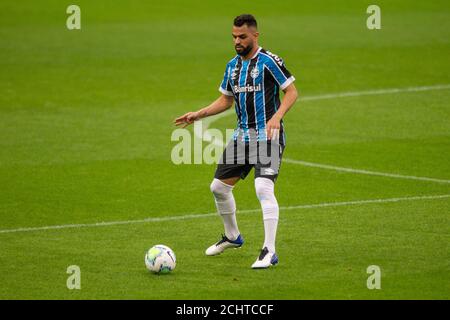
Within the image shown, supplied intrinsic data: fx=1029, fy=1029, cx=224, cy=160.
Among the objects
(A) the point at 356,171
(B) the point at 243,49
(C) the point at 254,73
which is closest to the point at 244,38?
(B) the point at 243,49

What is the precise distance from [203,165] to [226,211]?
5.38m

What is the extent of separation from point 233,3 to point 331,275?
75.3 feet

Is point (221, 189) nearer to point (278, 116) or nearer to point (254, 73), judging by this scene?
point (278, 116)

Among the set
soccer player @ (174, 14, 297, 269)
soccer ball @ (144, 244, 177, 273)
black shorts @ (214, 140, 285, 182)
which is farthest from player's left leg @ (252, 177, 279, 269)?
soccer ball @ (144, 244, 177, 273)

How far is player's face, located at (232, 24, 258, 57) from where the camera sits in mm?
10883

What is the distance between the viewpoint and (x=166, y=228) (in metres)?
12.7

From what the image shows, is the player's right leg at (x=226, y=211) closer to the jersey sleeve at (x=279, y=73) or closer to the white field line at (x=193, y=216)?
the jersey sleeve at (x=279, y=73)

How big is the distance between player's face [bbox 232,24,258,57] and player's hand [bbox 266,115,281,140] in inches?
34.3

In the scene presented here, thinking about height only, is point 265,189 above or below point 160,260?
above

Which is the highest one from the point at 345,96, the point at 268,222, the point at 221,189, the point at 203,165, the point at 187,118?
the point at 345,96

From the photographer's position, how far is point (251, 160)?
1112cm

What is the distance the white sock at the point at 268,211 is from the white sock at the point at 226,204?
0.53 metres

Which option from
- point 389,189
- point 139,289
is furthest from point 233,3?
point 139,289

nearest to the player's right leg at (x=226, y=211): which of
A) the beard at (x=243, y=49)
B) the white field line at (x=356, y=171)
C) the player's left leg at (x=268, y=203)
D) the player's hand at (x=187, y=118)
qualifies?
the player's left leg at (x=268, y=203)
